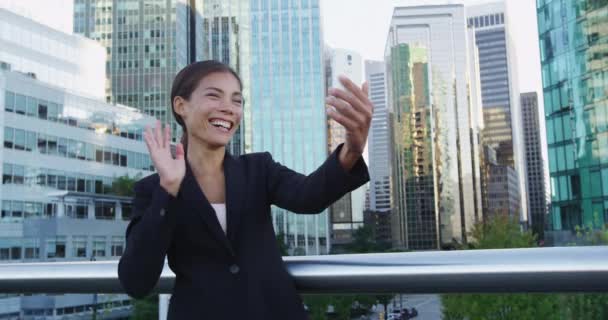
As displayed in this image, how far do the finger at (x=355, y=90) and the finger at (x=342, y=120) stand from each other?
0.05m

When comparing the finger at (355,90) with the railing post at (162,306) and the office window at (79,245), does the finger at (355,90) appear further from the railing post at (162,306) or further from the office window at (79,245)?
the office window at (79,245)

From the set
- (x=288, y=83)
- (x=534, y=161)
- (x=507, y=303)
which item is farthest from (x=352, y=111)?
(x=534, y=161)

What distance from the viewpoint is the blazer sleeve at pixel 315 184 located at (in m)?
1.24

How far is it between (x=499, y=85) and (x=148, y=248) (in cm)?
17984

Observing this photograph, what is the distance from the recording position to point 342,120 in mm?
1182

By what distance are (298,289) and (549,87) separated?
34.5 meters

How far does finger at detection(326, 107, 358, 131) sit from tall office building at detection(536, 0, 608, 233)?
31227 mm

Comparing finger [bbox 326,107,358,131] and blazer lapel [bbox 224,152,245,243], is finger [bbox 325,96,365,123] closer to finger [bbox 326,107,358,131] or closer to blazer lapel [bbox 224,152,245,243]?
finger [bbox 326,107,358,131]

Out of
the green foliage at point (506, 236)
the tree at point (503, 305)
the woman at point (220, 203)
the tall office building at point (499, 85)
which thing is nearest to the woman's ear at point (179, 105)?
the woman at point (220, 203)

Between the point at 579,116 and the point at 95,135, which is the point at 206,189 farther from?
the point at 95,135

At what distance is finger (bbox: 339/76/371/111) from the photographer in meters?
1.16

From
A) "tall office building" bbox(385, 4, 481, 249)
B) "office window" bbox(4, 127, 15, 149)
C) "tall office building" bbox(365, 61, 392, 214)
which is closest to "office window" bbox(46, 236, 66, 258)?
"office window" bbox(4, 127, 15, 149)

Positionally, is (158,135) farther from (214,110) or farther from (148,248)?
(148,248)

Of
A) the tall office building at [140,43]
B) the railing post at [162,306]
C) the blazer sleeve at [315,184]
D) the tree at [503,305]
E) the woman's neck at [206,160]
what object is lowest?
the tree at [503,305]
